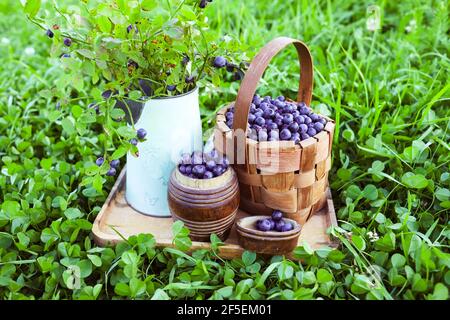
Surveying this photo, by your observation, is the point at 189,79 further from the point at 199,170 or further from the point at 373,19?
the point at 373,19

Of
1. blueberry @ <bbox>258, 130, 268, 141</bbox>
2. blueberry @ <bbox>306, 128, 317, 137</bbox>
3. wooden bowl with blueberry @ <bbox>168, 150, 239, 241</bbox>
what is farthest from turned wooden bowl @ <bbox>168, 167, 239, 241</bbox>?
blueberry @ <bbox>306, 128, 317, 137</bbox>

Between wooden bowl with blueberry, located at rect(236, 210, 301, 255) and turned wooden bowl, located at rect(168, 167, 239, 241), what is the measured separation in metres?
0.05

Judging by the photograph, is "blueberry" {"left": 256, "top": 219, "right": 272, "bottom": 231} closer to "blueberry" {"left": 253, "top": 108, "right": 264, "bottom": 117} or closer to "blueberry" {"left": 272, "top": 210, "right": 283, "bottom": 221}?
"blueberry" {"left": 272, "top": 210, "right": 283, "bottom": 221}

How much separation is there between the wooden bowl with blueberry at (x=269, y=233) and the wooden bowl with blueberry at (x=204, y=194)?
5 centimetres

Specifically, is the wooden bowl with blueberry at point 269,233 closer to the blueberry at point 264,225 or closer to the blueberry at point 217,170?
the blueberry at point 264,225

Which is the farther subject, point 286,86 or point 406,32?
point 406,32

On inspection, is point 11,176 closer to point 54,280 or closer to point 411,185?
point 54,280

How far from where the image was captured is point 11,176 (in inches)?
59.5

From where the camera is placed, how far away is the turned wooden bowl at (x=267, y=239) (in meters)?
1.20

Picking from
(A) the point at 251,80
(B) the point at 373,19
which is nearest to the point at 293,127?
(A) the point at 251,80

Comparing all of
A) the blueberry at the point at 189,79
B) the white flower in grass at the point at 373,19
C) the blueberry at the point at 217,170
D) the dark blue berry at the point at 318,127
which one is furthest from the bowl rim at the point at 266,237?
the white flower in grass at the point at 373,19

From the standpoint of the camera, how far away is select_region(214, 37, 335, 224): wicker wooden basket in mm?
1186
